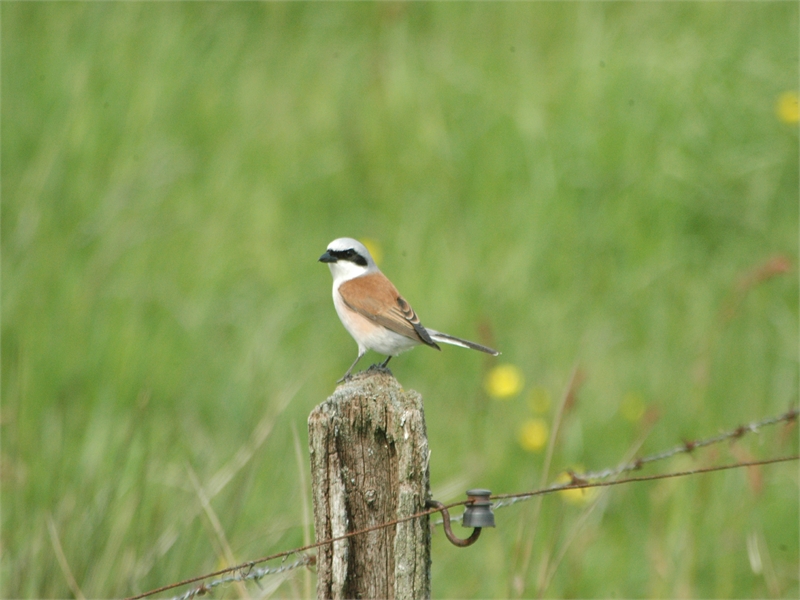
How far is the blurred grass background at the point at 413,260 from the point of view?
466 cm

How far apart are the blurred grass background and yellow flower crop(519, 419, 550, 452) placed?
0.15 ft

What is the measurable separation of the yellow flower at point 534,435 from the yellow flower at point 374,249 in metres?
1.83

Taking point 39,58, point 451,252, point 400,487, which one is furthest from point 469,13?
point 400,487

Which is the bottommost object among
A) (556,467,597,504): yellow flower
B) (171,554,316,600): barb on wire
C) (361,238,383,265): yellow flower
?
(171,554,316,600): barb on wire

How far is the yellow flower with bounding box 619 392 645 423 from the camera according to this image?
6188 mm

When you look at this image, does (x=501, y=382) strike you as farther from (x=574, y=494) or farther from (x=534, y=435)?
(x=574, y=494)

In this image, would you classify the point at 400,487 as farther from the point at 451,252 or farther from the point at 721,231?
the point at 721,231

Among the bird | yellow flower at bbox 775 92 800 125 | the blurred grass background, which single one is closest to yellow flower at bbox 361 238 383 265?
the blurred grass background

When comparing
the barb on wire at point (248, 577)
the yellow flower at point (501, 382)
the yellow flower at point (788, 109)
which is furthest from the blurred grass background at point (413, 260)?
the barb on wire at point (248, 577)

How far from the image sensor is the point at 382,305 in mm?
4555

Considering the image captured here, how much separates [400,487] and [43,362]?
3913 mm

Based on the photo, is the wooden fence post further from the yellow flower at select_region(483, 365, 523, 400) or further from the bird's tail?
the yellow flower at select_region(483, 365, 523, 400)

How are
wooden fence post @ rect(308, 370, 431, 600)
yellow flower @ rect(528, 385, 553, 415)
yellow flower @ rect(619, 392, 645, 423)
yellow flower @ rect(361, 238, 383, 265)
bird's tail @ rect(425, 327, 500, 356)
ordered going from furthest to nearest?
yellow flower @ rect(361, 238, 383, 265), yellow flower @ rect(619, 392, 645, 423), yellow flower @ rect(528, 385, 553, 415), bird's tail @ rect(425, 327, 500, 356), wooden fence post @ rect(308, 370, 431, 600)

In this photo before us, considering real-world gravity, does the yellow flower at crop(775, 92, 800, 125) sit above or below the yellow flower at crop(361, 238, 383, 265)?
above
